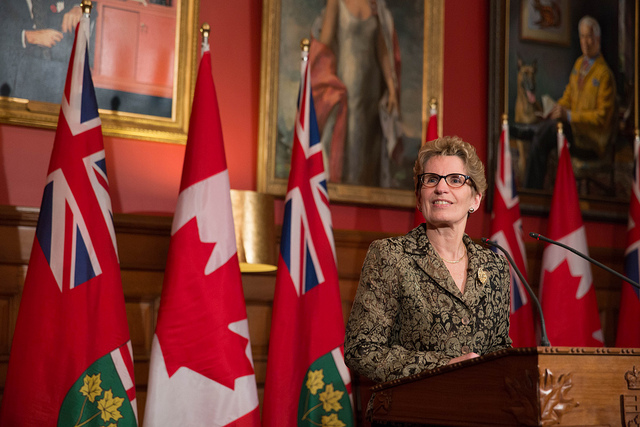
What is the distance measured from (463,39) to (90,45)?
273cm

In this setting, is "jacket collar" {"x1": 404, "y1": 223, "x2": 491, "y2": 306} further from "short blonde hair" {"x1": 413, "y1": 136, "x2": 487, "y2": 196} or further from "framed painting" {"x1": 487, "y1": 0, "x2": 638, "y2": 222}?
"framed painting" {"x1": 487, "y1": 0, "x2": 638, "y2": 222}

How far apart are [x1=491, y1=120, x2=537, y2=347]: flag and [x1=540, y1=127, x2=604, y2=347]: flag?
0.16m

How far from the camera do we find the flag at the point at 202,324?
3.44 meters

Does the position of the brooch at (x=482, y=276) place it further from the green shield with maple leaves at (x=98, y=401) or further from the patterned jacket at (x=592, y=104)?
the patterned jacket at (x=592, y=104)

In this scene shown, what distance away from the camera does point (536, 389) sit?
5.23 feet

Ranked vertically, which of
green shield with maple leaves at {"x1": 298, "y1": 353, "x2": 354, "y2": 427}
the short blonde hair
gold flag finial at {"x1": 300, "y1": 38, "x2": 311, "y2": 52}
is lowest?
green shield with maple leaves at {"x1": 298, "y1": 353, "x2": 354, "y2": 427}

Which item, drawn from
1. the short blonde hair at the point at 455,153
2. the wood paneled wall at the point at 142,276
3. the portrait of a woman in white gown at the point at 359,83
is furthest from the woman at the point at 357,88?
the short blonde hair at the point at 455,153

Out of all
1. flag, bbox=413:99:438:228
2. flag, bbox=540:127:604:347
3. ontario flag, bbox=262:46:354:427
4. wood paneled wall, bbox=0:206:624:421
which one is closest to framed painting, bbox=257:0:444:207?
flag, bbox=413:99:438:228

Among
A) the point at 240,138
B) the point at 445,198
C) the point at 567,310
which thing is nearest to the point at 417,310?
the point at 445,198

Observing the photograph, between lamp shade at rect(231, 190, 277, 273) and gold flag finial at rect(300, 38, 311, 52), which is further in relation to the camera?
gold flag finial at rect(300, 38, 311, 52)

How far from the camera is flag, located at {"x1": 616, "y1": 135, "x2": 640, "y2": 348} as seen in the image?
490 centimetres

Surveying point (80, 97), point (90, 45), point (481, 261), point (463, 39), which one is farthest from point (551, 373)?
point (463, 39)

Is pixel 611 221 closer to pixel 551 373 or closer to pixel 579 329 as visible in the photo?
pixel 579 329

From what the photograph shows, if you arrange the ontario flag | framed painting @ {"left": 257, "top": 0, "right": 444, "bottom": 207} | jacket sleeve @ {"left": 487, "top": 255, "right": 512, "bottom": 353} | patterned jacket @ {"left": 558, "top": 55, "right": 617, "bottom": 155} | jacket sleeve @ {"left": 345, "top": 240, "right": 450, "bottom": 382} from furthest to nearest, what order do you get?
patterned jacket @ {"left": 558, "top": 55, "right": 617, "bottom": 155}, framed painting @ {"left": 257, "top": 0, "right": 444, "bottom": 207}, the ontario flag, jacket sleeve @ {"left": 487, "top": 255, "right": 512, "bottom": 353}, jacket sleeve @ {"left": 345, "top": 240, "right": 450, "bottom": 382}
